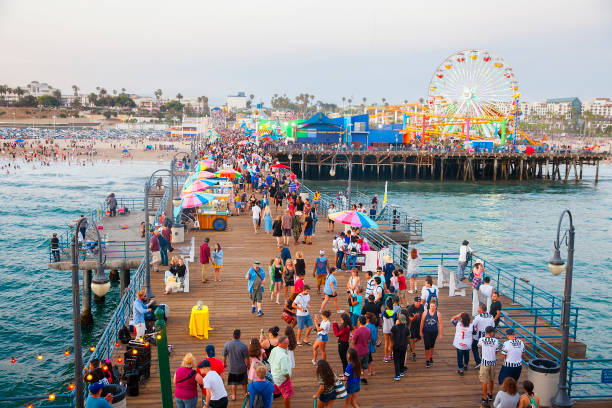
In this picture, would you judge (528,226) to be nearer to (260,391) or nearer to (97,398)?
(260,391)

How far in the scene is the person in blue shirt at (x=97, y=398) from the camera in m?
6.99

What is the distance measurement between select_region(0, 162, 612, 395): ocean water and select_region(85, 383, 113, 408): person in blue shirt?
27.6 feet

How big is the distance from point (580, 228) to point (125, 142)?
109691 millimetres

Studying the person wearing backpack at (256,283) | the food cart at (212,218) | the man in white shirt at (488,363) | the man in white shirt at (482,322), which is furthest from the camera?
the food cart at (212,218)

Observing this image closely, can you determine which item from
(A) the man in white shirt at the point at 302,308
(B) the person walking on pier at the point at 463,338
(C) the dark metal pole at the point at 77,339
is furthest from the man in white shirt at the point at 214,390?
(B) the person walking on pier at the point at 463,338

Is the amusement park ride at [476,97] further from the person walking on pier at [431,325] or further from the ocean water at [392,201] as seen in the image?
the person walking on pier at [431,325]

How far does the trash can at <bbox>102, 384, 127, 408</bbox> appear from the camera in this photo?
24.8 feet

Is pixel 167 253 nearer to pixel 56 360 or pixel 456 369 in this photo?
pixel 56 360

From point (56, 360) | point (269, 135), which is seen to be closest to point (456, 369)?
point (56, 360)

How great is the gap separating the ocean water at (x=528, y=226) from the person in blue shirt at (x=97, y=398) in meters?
17.8

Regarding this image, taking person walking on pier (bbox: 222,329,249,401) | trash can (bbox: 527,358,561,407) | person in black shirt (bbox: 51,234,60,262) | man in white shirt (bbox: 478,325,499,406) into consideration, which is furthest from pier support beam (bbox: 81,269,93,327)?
trash can (bbox: 527,358,561,407)

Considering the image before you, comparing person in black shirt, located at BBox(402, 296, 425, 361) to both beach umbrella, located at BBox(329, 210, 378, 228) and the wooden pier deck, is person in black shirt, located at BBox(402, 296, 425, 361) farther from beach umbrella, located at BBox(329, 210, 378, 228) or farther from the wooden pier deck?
beach umbrella, located at BBox(329, 210, 378, 228)

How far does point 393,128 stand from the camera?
285 feet

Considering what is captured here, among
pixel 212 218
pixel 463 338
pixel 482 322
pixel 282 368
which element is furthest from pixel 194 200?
pixel 482 322
